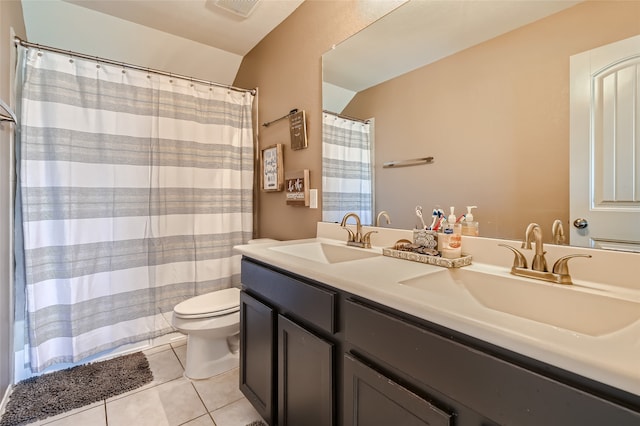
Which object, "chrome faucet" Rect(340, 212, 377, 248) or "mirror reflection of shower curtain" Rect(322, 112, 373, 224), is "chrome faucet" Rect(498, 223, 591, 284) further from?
"mirror reflection of shower curtain" Rect(322, 112, 373, 224)

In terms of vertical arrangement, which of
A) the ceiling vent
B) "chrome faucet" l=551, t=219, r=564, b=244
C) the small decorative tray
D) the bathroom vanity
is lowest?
the bathroom vanity

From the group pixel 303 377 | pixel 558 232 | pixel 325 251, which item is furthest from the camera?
pixel 325 251

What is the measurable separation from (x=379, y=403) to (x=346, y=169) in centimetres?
125

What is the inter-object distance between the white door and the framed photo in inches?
67.8

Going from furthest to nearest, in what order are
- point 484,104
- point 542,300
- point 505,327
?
point 484,104, point 542,300, point 505,327

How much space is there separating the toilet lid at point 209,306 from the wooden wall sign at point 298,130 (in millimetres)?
1132

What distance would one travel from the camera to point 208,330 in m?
1.73

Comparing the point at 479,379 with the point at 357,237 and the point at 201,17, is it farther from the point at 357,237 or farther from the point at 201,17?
the point at 201,17

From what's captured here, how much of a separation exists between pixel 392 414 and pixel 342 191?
1.23 m

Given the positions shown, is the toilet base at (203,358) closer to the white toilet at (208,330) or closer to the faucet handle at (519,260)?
the white toilet at (208,330)

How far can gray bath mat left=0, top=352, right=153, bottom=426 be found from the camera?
151 centimetres

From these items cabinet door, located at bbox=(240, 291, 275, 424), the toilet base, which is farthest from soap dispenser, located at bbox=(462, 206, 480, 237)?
the toilet base

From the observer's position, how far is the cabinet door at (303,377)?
95 cm

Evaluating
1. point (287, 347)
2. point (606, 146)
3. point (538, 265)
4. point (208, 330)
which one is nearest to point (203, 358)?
point (208, 330)
